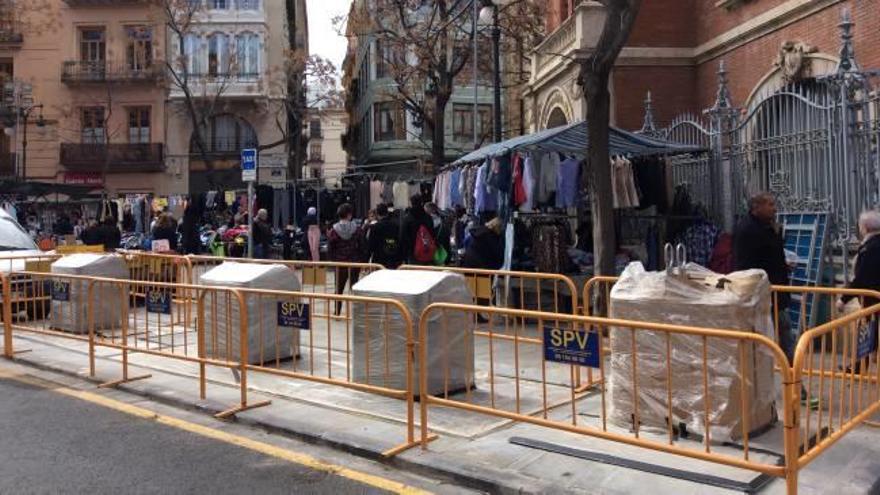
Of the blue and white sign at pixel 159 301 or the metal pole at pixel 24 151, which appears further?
the metal pole at pixel 24 151

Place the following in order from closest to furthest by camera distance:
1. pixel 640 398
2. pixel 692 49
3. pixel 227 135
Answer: pixel 640 398, pixel 692 49, pixel 227 135

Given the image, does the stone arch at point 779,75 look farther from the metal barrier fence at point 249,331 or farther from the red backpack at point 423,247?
the metal barrier fence at point 249,331

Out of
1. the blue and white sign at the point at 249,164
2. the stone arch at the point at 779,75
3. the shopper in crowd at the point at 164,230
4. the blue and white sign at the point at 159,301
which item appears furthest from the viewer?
the shopper in crowd at the point at 164,230

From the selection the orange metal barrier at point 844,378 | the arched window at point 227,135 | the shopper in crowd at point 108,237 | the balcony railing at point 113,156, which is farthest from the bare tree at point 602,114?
the balcony railing at point 113,156

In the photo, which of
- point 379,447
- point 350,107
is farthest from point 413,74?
point 350,107

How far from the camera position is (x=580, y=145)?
37.3 feet

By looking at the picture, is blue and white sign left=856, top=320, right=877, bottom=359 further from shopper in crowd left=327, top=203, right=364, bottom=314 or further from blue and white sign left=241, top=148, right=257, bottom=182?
blue and white sign left=241, top=148, right=257, bottom=182

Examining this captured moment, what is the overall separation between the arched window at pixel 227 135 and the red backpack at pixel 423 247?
32794 mm

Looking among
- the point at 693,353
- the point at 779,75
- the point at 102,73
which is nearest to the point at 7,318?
the point at 693,353

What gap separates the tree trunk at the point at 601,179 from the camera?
9352 millimetres

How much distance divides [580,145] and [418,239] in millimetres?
2757

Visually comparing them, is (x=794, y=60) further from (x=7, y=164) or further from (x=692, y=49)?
(x=7, y=164)

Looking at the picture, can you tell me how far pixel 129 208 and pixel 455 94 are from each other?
20672 mm

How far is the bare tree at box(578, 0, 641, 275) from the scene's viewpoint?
9.00 meters
